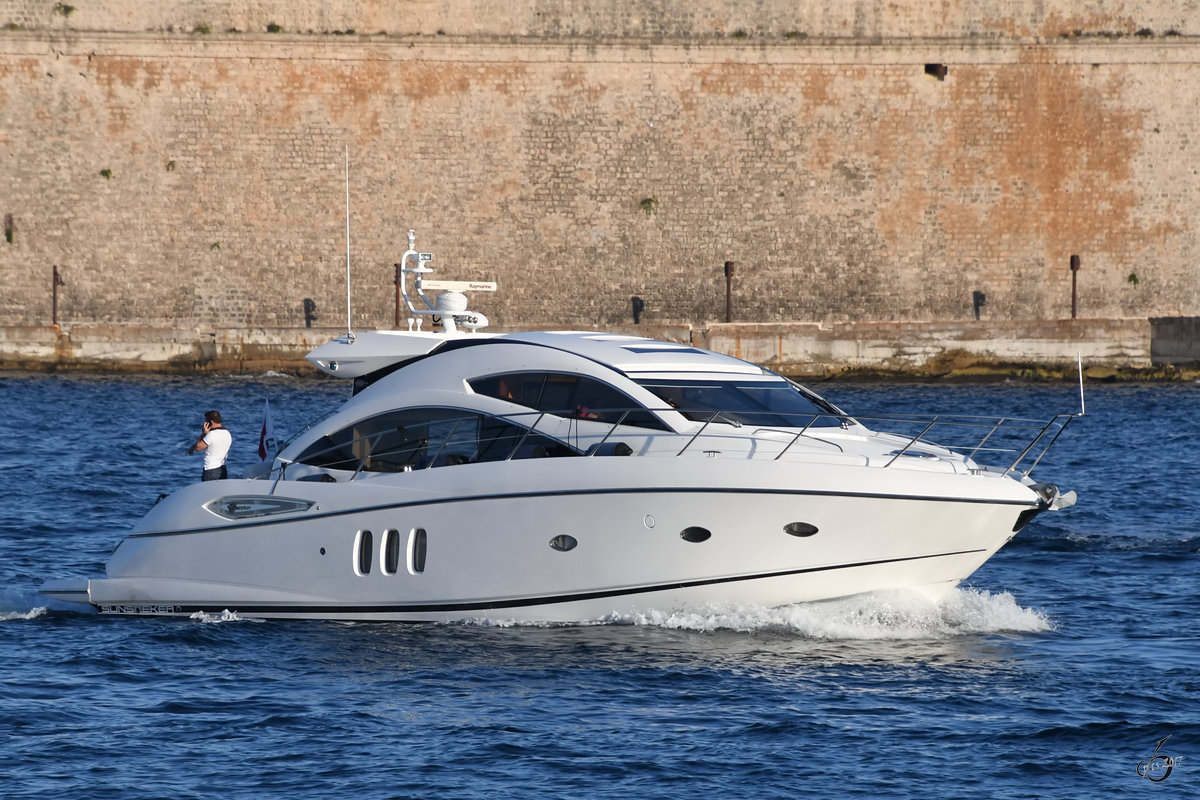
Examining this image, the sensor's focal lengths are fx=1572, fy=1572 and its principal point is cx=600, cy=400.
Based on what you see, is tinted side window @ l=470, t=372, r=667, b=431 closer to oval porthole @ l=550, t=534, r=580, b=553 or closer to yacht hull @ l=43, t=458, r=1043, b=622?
yacht hull @ l=43, t=458, r=1043, b=622

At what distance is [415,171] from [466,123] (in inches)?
57.5

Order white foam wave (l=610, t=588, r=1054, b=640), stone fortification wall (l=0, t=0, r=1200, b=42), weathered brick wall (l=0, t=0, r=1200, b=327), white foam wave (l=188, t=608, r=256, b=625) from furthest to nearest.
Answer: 1. weathered brick wall (l=0, t=0, r=1200, b=327)
2. stone fortification wall (l=0, t=0, r=1200, b=42)
3. white foam wave (l=188, t=608, r=256, b=625)
4. white foam wave (l=610, t=588, r=1054, b=640)

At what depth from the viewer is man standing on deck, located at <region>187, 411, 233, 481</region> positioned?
36.3 feet

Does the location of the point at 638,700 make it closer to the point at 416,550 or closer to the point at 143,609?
the point at 416,550

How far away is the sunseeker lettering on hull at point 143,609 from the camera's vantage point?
10.5 metres

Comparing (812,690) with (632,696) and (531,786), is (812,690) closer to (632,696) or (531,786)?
(632,696)

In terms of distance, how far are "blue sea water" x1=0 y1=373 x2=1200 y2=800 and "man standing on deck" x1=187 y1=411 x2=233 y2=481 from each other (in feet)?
3.80

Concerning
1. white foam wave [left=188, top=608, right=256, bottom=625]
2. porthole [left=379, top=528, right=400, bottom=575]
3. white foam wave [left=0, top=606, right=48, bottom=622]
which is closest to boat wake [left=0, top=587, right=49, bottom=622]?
white foam wave [left=0, top=606, right=48, bottom=622]

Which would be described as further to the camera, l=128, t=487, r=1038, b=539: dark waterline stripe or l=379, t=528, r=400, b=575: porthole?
l=379, t=528, r=400, b=575: porthole

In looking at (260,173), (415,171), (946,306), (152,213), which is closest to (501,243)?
(415,171)

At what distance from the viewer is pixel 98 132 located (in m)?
32.5

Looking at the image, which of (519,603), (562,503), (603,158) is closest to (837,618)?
(562,503)

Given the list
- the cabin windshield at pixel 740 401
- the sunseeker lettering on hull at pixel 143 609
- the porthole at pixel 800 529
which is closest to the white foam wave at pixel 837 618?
the porthole at pixel 800 529

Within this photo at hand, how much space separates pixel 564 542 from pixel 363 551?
1.36 m
